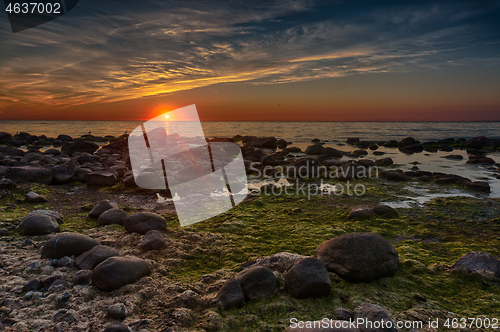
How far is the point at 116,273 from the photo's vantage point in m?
3.85

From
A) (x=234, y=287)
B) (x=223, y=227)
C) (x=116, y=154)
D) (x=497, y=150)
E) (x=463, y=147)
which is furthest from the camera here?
(x=463, y=147)

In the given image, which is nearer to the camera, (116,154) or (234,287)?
(234,287)

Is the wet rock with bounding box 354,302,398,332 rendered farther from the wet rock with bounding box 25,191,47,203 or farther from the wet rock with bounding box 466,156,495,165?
the wet rock with bounding box 466,156,495,165

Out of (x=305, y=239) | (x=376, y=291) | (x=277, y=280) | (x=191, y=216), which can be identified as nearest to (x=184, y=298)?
(x=277, y=280)

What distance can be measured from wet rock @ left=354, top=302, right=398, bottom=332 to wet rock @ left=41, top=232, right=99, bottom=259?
14.1ft

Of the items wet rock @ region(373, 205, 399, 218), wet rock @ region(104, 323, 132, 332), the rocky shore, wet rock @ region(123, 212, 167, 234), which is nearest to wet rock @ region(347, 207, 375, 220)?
the rocky shore

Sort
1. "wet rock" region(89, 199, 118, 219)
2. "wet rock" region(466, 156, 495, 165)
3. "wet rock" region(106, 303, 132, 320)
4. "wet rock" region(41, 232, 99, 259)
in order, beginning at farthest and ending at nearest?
"wet rock" region(466, 156, 495, 165)
"wet rock" region(89, 199, 118, 219)
"wet rock" region(41, 232, 99, 259)
"wet rock" region(106, 303, 132, 320)

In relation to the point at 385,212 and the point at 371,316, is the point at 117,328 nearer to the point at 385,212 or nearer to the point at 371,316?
the point at 371,316

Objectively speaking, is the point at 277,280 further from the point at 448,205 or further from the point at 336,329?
the point at 448,205

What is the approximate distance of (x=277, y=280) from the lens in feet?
13.2

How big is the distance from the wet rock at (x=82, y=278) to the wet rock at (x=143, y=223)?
5.66 feet

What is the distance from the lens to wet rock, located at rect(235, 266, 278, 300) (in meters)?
3.70

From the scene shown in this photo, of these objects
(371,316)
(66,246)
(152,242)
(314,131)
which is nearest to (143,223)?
(152,242)

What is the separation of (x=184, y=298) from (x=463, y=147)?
111 feet
